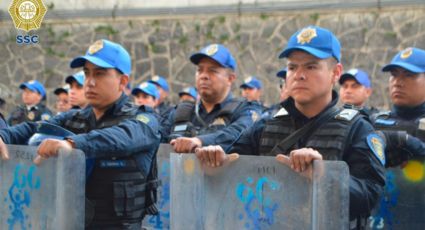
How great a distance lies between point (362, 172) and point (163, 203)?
7.82ft

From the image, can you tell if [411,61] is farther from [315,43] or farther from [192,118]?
[192,118]

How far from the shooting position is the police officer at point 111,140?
3.82 m

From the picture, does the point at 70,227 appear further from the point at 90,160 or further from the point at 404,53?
the point at 404,53

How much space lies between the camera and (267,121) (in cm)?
367

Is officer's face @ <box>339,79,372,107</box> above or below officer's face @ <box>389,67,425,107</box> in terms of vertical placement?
above

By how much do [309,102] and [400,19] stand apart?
30.9 feet

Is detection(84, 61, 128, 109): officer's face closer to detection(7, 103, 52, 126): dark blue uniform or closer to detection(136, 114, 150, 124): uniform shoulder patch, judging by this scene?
detection(136, 114, 150, 124): uniform shoulder patch

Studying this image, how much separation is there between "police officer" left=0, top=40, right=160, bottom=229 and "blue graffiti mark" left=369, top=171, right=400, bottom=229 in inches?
57.0

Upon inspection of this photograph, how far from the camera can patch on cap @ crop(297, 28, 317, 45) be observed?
354 cm

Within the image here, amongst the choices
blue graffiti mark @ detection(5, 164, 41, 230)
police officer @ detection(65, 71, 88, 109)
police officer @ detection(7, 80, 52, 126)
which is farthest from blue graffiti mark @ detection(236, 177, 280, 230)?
police officer @ detection(7, 80, 52, 126)

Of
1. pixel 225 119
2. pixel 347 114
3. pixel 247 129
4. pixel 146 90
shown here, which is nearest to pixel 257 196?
pixel 347 114

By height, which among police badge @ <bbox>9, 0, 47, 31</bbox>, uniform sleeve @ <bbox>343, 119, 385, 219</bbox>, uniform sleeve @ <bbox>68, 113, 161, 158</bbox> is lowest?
uniform sleeve @ <bbox>343, 119, 385, 219</bbox>

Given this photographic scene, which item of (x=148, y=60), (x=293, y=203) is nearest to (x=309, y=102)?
A: (x=293, y=203)

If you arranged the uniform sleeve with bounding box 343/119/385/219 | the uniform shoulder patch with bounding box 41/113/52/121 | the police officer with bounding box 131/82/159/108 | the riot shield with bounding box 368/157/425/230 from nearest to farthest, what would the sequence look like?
the uniform sleeve with bounding box 343/119/385/219
the riot shield with bounding box 368/157/425/230
the police officer with bounding box 131/82/159/108
the uniform shoulder patch with bounding box 41/113/52/121
